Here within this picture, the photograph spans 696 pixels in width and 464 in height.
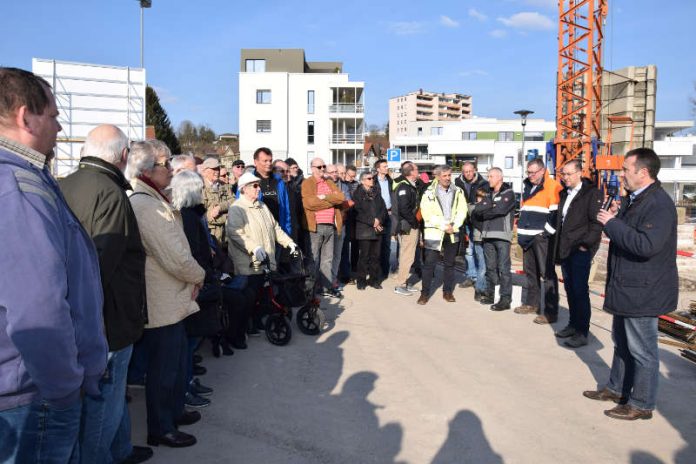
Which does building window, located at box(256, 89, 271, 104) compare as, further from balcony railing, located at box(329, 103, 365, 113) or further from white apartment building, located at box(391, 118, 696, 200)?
white apartment building, located at box(391, 118, 696, 200)

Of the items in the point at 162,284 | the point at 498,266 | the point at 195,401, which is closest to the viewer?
the point at 162,284

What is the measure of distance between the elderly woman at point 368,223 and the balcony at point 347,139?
40.1 metres

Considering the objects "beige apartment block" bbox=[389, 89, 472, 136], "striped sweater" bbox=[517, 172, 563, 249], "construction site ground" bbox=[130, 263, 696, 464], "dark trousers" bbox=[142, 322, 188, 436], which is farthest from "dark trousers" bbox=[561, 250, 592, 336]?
"beige apartment block" bbox=[389, 89, 472, 136]

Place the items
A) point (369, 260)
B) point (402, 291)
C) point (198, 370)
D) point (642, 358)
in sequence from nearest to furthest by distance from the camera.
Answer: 1. point (642, 358)
2. point (198, 370)
3. point (402, 291)
4. point (369, 260)

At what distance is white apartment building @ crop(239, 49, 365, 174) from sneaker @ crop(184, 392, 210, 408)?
4271cm

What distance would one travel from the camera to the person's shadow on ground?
3.58 meters

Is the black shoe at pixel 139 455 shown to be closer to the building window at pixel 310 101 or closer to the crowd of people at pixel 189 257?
the crowd of people at pixel 189 257

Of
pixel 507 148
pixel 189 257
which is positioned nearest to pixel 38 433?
pixel 189 257

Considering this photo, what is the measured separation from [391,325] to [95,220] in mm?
4773

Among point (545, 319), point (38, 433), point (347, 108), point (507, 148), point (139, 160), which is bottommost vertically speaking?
point (545, 319)

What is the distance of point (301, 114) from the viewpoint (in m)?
48.3

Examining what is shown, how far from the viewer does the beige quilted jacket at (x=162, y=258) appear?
3432mm

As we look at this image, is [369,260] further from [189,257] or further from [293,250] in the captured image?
[189,257]

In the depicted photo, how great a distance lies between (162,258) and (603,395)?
3770 mm
